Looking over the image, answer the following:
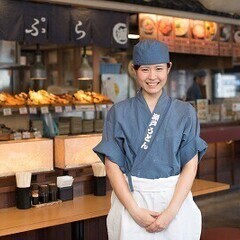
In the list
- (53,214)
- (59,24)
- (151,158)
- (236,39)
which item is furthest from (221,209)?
(151,158)

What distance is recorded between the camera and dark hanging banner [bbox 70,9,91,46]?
6.76 m

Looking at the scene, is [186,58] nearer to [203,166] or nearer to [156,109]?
[203,166]

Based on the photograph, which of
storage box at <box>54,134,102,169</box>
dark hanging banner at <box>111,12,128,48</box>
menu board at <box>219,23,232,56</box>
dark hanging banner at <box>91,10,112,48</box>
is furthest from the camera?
menu board at <box>219,23,232,56</box>

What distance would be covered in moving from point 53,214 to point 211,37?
19.6 feet

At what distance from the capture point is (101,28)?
7.02 metres

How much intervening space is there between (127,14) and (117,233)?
5.02 metres

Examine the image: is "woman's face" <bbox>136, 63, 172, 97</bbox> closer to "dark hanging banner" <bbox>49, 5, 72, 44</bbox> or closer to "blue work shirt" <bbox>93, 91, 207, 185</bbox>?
"blue work shirt" <bbox>93, 91, 207, 185</bbox>

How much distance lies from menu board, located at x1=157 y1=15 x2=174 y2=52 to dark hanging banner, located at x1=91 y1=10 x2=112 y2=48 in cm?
119

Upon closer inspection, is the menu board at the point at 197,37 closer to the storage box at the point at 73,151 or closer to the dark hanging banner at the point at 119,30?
the dark hanging banner at the point at 119,30

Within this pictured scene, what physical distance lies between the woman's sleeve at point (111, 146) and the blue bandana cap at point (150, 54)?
351mm

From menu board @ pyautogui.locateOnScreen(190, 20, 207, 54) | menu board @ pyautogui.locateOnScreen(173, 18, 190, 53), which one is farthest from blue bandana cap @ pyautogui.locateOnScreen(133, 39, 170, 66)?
menu board @ pyautogui.locateOnScreen(190, 20, 207, 54)

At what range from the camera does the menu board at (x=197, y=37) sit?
8.51 meters

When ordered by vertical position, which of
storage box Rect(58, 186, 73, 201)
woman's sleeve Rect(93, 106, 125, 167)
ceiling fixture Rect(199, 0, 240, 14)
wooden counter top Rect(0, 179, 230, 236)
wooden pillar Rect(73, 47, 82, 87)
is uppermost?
ceiling fixture Rect(199, 0, 240, 14)

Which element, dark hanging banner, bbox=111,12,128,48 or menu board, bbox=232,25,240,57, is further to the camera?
menu board, bbox=232,25,240,57
